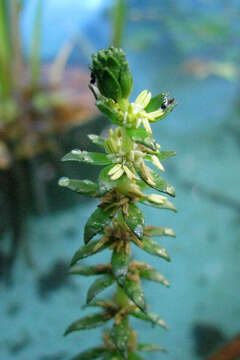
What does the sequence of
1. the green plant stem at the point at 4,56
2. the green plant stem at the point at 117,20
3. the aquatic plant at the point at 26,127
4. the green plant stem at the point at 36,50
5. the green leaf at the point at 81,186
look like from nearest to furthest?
the green leaf at the point at 81,186, the aquatic plant at the point at 26,127, the green plant stem at the point at 4,56, the green plant stem at the point at 36,50, the green plant stem at the point at 117,20

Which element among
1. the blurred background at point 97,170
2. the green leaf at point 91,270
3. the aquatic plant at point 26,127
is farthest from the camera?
the aquatic plant at point 26,127

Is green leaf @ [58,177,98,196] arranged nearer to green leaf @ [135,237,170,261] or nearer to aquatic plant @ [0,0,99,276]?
green leaf @ [135,237,170,261]

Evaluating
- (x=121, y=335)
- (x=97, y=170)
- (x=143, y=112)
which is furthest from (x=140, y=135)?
(x=97, y=170)

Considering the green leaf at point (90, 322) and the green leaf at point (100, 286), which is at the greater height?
Answer: the green leaf at point (100, 286)

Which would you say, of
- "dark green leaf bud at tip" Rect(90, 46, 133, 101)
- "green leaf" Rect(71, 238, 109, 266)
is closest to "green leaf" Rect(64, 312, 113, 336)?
"green leaf" Rect(71, 238, 109, 266)

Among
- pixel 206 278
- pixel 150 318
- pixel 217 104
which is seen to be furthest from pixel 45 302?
pixel 217 104

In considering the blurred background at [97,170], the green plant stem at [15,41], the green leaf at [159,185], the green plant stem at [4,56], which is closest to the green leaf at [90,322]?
the green leaf at [159,185]

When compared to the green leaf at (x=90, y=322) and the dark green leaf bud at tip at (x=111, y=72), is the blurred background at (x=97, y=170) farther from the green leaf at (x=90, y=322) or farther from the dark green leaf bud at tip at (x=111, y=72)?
the dark green leaf bud at tip at (x=111, y=72)
